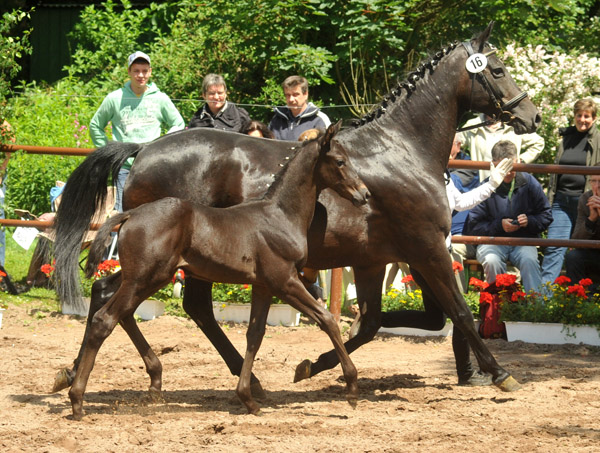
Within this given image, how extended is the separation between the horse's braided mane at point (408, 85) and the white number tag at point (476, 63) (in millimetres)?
179

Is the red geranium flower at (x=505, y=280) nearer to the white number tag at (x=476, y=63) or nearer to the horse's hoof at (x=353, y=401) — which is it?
the white number tag at (x=476, y=63)

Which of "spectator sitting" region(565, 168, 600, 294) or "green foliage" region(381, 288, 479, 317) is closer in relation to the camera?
"spectator sitting" region(565, 168, 600, 294)

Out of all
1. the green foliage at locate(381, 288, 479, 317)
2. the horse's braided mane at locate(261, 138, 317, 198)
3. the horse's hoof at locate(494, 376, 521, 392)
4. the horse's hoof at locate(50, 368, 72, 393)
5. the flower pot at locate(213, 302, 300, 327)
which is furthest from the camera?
the flower pot at locate(213, 302, 300, 327)

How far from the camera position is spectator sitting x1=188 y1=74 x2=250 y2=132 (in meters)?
8.73

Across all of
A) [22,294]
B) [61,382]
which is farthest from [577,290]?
[22,294]

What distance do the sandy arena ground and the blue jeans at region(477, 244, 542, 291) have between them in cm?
81

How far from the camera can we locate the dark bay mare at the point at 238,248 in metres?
5.45

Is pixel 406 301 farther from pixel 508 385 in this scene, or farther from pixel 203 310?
pixel 203 310

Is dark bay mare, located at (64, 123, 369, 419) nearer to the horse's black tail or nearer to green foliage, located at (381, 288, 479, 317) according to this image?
the horse's black tail

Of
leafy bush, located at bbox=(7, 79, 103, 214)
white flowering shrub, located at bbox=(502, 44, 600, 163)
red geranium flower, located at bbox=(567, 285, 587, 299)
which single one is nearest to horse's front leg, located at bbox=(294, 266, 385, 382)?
red geranium flower, located at bbox=(567, 285, 587, 299)

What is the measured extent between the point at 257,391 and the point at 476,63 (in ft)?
8.63

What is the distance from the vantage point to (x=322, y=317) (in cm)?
568

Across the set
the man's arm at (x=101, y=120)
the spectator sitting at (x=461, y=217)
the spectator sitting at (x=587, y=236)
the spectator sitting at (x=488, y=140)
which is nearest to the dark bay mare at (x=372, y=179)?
the spectator sitting at (x=587, y=236)

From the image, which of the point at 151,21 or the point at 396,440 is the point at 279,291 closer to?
the point at 396,440
